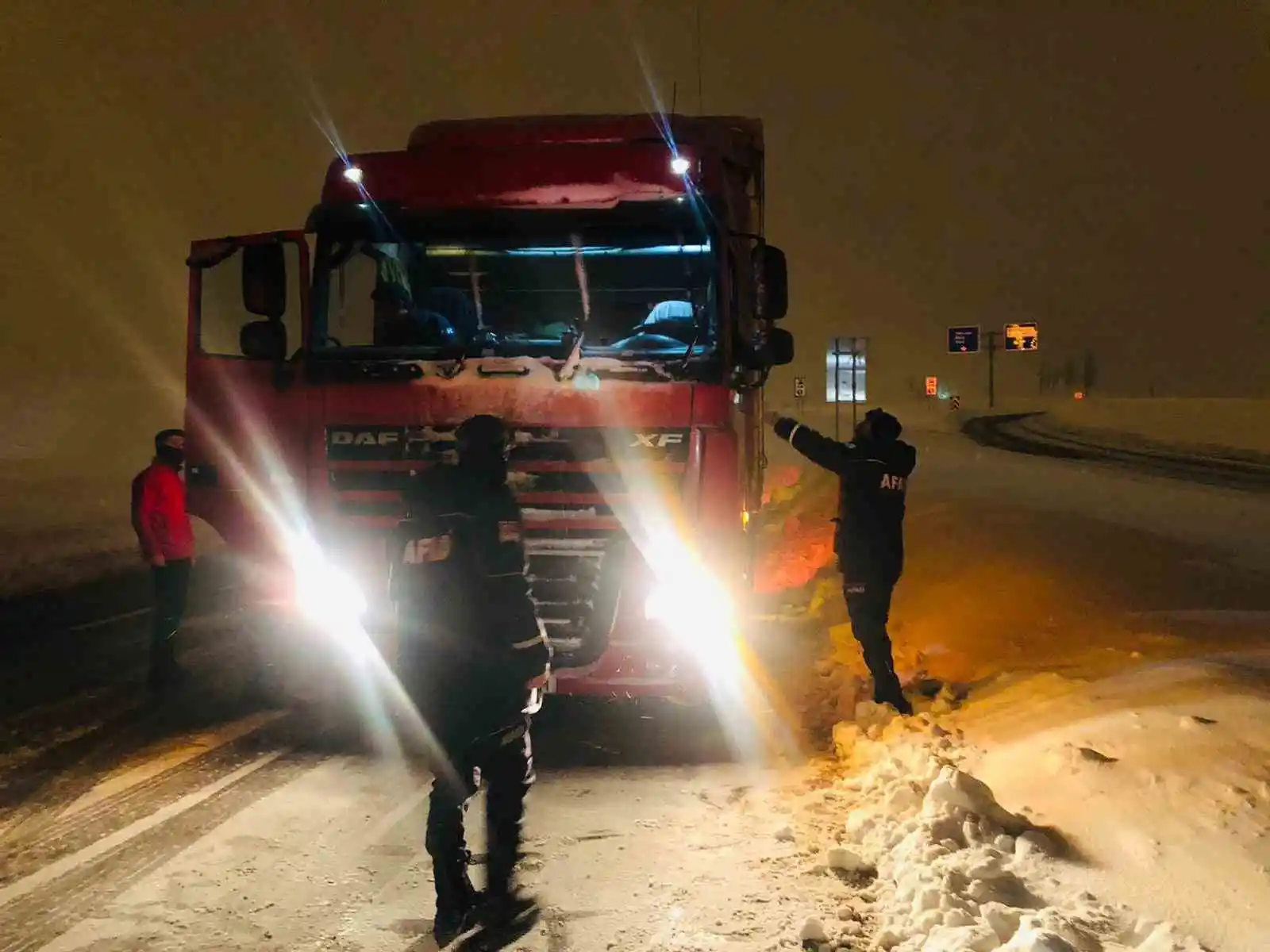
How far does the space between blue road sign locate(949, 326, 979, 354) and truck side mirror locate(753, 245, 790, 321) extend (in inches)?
1623

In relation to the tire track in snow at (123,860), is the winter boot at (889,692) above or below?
above

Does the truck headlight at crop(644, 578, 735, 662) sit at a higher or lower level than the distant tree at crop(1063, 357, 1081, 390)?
lower

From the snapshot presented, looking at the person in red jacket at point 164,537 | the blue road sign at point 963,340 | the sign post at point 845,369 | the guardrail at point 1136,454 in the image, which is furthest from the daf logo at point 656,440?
the blue road sign at point 963,340

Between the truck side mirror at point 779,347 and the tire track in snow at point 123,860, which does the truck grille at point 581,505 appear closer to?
the truck side mirror at point 779,347

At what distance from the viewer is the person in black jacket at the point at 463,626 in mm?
3943

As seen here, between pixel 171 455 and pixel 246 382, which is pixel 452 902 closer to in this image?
pixel 246 382

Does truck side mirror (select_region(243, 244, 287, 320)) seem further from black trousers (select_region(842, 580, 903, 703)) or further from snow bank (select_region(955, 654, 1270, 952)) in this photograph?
snow bank (select_region(955, 654, 1270, 952))

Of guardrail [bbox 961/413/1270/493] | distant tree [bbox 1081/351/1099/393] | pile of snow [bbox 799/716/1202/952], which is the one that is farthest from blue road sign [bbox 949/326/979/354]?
distant tree [bbox 1081/351/1099/393]

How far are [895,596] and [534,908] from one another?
→ 260 inches

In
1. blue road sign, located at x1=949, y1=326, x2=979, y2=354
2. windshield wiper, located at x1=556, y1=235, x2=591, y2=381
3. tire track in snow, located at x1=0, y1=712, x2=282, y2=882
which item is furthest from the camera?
blue road sign, located at x1=949, y1=326, x2=979, y2=354

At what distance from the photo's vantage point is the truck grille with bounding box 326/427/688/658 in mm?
5535

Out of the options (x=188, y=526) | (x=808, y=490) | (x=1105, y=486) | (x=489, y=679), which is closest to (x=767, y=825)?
(x=489, y=679)

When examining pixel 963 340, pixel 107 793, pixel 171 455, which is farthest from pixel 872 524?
pixel 963 340

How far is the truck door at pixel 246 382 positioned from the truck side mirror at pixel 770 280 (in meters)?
2.66
